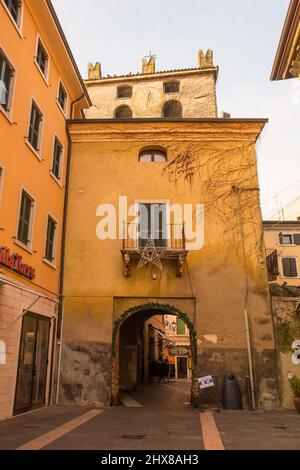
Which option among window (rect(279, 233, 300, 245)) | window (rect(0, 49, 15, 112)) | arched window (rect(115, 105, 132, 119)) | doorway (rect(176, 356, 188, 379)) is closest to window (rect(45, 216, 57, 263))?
window (rect(0, 49, 15, 112))

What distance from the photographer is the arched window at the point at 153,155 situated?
1633 centimetres

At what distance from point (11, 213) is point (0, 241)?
1.10 metres

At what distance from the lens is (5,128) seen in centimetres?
1070

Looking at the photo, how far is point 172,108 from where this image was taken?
29594 millimetres

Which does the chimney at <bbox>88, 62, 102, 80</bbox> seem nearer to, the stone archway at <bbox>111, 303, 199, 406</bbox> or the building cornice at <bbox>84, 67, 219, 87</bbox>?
the building cornice at <bbox>84, 67, 219, 87</bbox>

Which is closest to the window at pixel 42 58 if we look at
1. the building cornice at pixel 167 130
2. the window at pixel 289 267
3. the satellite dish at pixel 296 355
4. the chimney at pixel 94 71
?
the building cornice at pixel 167 130

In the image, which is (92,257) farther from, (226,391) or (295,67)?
(295,67)

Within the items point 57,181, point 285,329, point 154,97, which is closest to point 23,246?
point 57,181

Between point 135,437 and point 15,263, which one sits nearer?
point 135,437

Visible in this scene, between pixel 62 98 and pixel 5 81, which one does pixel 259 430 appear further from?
pixel 62 98

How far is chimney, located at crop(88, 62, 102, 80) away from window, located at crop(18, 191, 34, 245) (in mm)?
22125

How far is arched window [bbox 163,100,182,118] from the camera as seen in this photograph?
2931 cm

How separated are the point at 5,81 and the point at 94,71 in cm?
2309

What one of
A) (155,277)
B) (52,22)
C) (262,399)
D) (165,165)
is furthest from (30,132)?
(262,399)
